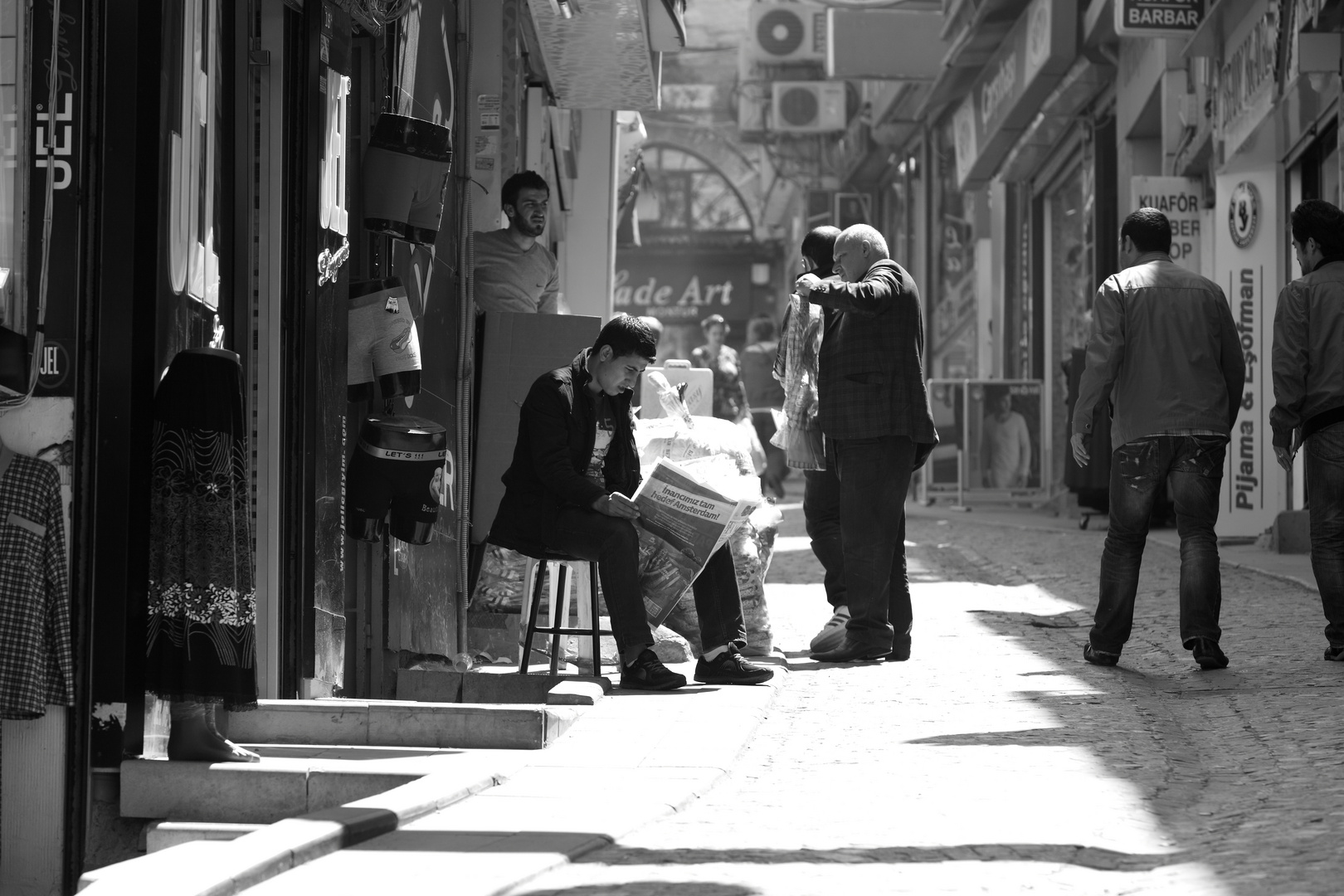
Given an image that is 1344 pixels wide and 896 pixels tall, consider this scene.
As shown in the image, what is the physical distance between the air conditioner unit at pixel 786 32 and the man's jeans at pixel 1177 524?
105 feet

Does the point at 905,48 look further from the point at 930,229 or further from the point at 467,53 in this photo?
the point at 467,53

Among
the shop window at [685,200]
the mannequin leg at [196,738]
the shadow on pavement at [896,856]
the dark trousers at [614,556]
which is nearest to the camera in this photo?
the shadow on pavement at [896,856]

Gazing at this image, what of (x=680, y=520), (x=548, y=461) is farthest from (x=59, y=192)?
(x=680, y=520)

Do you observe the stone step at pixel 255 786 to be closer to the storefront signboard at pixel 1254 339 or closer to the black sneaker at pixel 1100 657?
the black sneaker at pixel 1100 657

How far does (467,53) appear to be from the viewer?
9.28 meters

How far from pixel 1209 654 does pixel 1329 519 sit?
809mm

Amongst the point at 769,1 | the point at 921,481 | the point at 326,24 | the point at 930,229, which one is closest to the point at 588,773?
the point at 326,24

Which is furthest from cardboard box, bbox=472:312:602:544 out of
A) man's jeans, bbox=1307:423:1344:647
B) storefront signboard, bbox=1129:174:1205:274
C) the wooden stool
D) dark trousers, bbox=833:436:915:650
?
storefront signboard, bbox=1129:174:1205:274

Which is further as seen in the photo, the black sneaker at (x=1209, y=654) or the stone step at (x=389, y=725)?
the black sneaker at (x=1209, y=654)

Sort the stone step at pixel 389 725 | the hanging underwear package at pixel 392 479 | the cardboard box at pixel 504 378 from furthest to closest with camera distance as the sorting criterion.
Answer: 1. the cardboard box at pixel 504 378
2. the hanging underwear package at pixel 392 479
3. the stone step at pixel 389 725

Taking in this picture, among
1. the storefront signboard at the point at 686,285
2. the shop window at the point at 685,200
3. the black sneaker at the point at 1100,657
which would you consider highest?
the shop window at the point at 685,200

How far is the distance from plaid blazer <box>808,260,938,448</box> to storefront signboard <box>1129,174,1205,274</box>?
30.3 ft

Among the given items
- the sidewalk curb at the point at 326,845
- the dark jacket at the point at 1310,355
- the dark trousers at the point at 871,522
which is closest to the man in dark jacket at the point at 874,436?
the dark trousers at the point at 871,522

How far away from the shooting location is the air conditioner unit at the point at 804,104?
39250 mm
